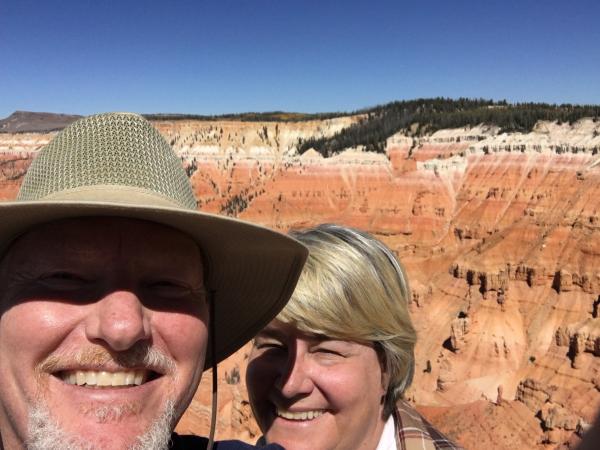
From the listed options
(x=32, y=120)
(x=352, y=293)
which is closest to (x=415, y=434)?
(x=352, y=293)

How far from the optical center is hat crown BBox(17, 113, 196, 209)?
144cm

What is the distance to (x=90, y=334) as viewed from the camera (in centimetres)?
132

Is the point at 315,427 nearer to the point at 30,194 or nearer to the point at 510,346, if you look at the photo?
the point at 30,194

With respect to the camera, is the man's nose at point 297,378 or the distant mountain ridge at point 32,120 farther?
the distant mountain ridge at point 32,120

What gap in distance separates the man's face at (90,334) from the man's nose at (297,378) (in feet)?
2.96

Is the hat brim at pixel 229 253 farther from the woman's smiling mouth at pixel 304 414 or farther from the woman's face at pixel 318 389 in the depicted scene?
the woman's smiling mouth at pixel 304 414

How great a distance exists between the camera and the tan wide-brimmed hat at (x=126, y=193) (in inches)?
52.7

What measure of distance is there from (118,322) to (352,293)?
3.93 feet

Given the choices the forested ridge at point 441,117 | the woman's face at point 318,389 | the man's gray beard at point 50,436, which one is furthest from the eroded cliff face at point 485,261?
the man's gray beard at point 50,436

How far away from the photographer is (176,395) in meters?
1.48

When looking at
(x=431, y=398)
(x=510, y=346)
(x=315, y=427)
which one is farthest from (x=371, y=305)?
(x=510, y=346)

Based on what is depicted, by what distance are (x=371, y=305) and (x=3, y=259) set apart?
4.80ft

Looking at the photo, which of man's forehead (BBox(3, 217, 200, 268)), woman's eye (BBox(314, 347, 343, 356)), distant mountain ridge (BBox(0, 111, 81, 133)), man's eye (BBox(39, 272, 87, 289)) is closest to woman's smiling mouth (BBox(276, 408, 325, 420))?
woman's eye (BBox(314, 347, 343, 356))

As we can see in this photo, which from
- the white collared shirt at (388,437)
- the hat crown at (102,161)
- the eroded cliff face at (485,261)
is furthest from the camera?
the eroded cliff face at (485,261)
